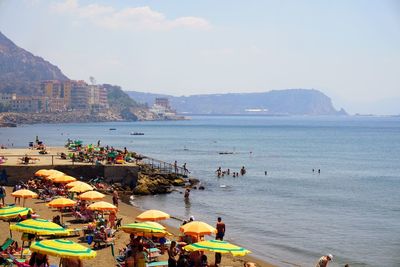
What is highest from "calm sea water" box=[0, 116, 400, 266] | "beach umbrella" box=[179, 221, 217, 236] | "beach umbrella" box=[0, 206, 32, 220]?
"beach umbrella" box=[0, 206, 32, 220]

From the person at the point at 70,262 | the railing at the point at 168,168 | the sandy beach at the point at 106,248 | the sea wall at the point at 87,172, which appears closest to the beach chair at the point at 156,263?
the sandy beach at the point at 106,248

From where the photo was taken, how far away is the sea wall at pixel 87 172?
36.2 meters

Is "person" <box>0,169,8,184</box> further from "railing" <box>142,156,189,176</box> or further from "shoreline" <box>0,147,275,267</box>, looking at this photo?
"railing" <box>142,156,189,176</box>

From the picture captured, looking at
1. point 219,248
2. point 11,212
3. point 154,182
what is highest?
point 11,212

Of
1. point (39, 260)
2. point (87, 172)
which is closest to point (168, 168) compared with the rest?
point (87, 172)

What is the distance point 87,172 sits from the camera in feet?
129

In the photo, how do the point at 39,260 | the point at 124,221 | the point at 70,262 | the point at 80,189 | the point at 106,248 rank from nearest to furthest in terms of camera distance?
the point at 70,262
the point at 39,260
the point at 106,248
the point at 124,221
the point at 80,189

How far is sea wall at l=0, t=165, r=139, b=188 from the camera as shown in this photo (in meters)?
36.2

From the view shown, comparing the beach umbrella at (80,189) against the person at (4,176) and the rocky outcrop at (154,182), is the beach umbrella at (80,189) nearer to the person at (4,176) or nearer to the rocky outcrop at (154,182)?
the person at (4,176)

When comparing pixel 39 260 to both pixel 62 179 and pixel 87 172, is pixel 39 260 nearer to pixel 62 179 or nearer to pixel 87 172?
pixel 62 179

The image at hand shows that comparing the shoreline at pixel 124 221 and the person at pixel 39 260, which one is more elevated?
the person at pixel 39 260

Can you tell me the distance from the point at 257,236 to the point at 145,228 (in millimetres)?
11752

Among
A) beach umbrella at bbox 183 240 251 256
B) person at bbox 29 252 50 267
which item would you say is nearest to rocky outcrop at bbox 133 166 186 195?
beach umbrella at bbox 183 240 251 256

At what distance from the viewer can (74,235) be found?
Result: 2256cm
